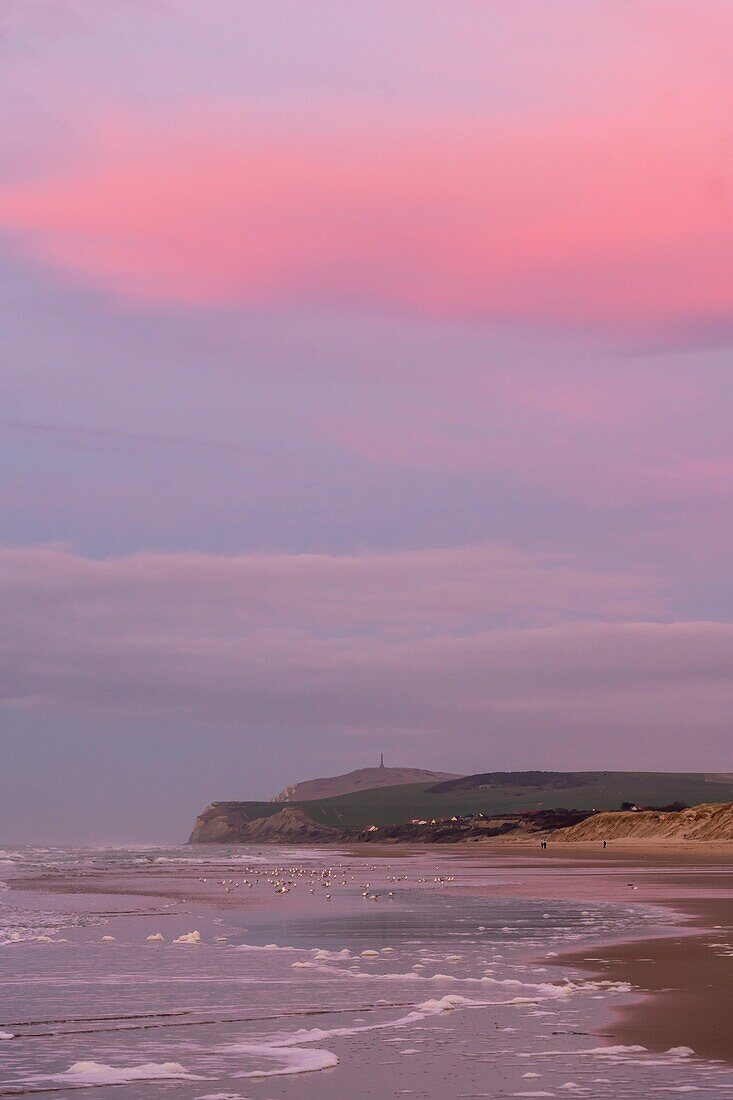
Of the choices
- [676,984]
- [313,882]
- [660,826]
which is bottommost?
[676,984]

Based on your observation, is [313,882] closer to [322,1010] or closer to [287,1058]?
[322,1010]

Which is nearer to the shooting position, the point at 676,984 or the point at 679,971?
the point at 676,984

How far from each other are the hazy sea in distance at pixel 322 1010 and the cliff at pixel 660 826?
77093 millimetres

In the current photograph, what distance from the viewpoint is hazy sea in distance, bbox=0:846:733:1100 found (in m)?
12.2

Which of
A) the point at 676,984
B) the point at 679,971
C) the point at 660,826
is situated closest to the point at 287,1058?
the point at 676,984

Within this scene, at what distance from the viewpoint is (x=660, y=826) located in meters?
120

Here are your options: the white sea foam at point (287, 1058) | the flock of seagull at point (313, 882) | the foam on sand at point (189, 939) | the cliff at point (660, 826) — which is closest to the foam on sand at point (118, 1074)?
the white sea foam at point (287, 1058)

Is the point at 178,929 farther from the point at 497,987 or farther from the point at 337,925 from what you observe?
the point at 497,987

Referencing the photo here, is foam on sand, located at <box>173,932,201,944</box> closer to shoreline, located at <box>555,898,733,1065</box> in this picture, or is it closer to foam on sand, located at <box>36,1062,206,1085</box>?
shoreline, located at <box>555,898,733,1065</box>

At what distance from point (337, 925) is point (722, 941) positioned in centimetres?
919

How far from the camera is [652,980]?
19.3 metres

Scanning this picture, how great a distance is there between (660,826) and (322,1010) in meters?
108

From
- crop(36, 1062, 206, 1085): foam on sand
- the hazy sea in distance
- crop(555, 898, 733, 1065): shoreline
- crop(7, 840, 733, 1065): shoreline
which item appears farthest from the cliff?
crop(36, 1062, 206, 1085): foam on sand

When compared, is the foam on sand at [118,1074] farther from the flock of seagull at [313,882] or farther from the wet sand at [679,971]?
the flock of seagull at [313,882]
